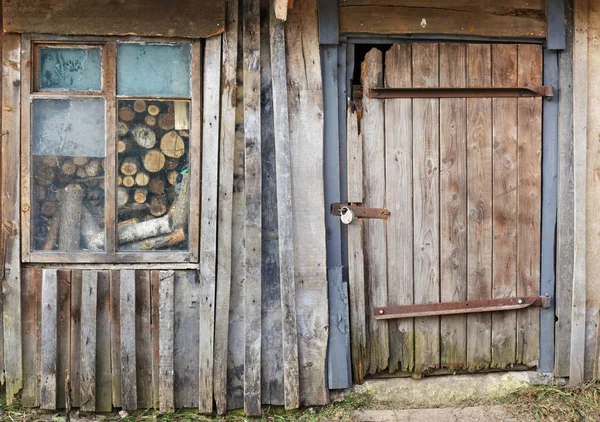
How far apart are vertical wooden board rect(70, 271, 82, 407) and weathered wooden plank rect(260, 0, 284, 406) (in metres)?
1.25

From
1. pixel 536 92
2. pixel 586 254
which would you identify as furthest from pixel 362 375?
pixel 536 92

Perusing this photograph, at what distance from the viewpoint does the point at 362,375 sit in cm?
466

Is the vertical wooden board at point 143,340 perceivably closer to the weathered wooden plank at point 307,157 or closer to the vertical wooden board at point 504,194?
the weathered wooden plank at point 307,157

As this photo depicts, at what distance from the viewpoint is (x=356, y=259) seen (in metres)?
4.57

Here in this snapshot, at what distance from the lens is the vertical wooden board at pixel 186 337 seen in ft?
14.7

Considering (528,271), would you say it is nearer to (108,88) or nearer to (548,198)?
(548,198)

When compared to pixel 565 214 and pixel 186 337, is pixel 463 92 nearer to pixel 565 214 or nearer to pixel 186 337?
pixel 565 214

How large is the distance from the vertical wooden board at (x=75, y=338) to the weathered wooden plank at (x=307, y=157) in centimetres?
149

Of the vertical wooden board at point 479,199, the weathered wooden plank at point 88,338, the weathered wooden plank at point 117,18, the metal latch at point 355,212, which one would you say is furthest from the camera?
the vertical wooden board at point 479,199

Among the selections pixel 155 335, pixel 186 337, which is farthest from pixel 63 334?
pixel 186 337

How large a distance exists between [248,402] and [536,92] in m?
2.97

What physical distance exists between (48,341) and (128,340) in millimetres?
531

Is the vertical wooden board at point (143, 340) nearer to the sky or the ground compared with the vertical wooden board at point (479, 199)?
nearer to the ground

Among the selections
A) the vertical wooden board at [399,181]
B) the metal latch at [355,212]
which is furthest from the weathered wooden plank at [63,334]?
the vertical wooden board at [399,181]
